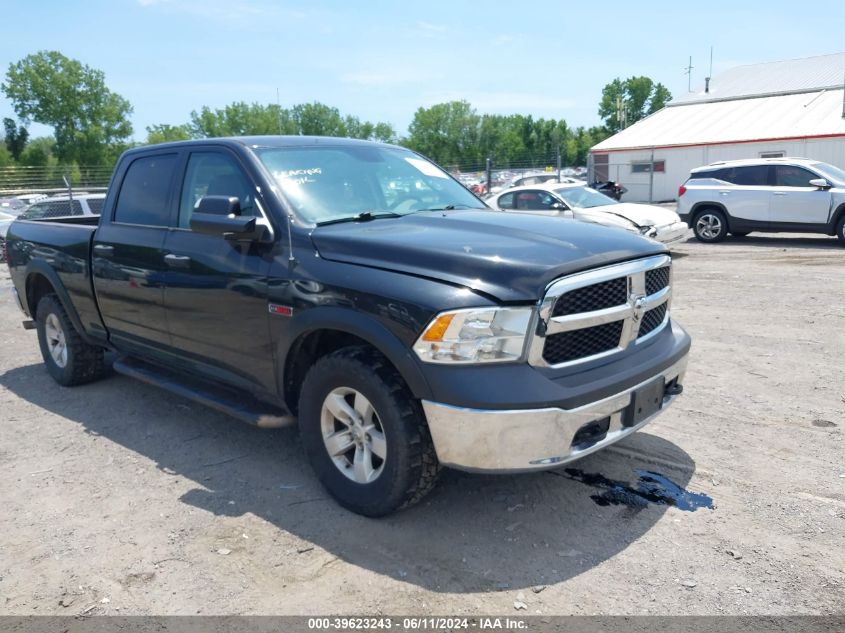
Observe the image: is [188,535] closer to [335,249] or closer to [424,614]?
[424,614]

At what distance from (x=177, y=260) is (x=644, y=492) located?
10.3 ft

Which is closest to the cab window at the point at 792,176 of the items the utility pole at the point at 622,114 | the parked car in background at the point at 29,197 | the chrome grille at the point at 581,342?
the chrome grille at the point at 581,342

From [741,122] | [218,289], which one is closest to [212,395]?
[218,289]

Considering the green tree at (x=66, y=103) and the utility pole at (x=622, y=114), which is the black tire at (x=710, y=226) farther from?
the green tree at (x=66, y=103)

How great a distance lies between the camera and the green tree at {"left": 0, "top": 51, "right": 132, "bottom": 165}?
8144cm

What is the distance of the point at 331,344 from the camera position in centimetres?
394

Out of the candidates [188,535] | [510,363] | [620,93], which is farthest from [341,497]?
[620,93]

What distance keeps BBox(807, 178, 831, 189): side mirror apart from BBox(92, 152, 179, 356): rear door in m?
13.4

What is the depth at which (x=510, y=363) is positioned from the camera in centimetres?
317

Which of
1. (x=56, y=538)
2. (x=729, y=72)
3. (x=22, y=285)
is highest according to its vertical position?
(x=729, y=72)

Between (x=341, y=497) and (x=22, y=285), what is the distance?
4565mm

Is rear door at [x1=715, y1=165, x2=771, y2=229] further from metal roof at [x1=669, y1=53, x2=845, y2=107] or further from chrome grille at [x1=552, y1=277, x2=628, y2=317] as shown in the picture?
metal roof at [x1=669, y1=53, x2=845, y2=107]

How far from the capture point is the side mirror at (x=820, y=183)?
14.1 m

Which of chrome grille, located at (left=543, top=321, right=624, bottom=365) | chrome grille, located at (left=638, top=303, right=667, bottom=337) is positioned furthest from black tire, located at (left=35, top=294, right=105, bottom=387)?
chrome grille, located at (left=638, top=303, right=667, bottom=337)
